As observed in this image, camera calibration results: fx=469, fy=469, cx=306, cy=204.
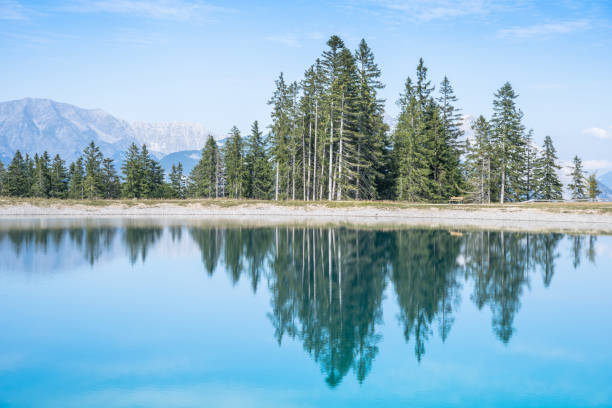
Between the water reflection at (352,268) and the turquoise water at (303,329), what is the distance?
100mm

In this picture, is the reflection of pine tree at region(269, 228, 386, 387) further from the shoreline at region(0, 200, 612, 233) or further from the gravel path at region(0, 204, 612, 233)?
the gravel path at region(0, 204, 612, 233)

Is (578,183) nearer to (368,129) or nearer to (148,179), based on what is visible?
(368,129)

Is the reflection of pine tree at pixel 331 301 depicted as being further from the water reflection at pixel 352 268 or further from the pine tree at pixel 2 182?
the pine tree at pixel 2 182

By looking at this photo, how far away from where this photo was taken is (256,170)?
290 ft

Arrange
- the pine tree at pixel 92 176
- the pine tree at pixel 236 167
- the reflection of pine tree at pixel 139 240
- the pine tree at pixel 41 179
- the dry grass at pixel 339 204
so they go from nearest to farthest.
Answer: the reflection of pine tree at pixel 139 240, the dry grass at pixel 339 204, the pine tree at pixel 236 167, the pine tree at pixel 92 176, the pine tree at pixel 41 179

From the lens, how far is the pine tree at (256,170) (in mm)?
87250

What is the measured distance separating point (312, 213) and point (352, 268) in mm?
37910

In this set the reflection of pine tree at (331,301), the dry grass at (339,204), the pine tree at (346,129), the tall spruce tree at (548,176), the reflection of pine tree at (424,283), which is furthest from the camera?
the tall spruce tree at (548,176)

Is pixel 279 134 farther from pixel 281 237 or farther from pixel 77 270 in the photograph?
pixel 77 270

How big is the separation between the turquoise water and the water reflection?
0.33 ft

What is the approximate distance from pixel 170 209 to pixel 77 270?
138 ft

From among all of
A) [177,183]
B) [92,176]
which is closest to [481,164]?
[177,183]

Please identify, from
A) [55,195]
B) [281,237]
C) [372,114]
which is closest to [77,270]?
[281,237]

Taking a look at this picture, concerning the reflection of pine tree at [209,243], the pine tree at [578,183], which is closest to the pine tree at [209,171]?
the reflection of pine tree at [209,243]
